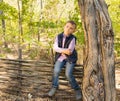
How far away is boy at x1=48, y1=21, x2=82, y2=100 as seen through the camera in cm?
588

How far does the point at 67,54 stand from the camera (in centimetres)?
593

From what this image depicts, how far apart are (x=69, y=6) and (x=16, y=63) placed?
3.90 m

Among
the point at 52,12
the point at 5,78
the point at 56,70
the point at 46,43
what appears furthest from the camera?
the point at 52,12

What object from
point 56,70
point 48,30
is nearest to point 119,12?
point 48,30

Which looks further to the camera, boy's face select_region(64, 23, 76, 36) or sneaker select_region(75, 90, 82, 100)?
sneaker select_region(75, 90, 82, 100)

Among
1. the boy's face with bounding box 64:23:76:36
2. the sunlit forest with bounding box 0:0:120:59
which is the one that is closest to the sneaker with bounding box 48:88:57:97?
the boy's face with bounding box 64:23:76:36

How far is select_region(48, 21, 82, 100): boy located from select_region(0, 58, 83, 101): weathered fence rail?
35 centimetres

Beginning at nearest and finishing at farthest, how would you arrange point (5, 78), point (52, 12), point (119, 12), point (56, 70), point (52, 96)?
1. point (56, 70)
2. point (52, 96)
3. point (5, 78)
4. point (119, 12)
5. point (52, 12)

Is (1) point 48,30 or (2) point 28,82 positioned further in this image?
(1) point 48,30

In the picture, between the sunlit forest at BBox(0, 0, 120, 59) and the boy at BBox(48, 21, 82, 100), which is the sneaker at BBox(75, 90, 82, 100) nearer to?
the boy at BBox(48, 21, 82, 100)

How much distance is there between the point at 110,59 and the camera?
17.5 ft

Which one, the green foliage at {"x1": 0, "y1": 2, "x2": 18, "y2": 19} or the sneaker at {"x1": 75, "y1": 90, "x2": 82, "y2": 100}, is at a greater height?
the green foliage at {"x1": 0, "y1": 2, "x2": 18, "y2": 19}

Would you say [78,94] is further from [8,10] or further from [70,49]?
[8,10]

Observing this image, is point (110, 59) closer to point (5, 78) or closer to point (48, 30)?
point (5, 78)
